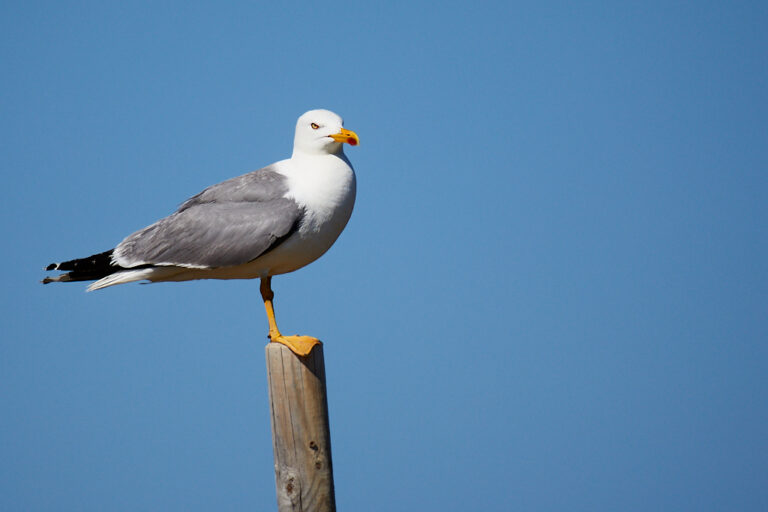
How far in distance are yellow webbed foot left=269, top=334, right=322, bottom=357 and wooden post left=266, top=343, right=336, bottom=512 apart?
0.04 meters

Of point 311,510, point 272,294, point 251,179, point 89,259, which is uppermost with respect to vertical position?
point 251,179

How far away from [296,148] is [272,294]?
3.84 ft

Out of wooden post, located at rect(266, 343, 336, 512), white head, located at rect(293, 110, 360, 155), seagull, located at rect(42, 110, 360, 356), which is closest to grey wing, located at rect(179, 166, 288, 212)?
seagull, located at rect(42, 110, 360, 356)

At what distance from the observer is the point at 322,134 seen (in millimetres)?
5867

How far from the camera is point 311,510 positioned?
5211mm

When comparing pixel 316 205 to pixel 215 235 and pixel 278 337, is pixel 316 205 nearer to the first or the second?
pixel 215 235

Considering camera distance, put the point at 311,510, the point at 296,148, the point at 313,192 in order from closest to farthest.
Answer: the point at 311,510, the point at 313,192, the point at 296,148

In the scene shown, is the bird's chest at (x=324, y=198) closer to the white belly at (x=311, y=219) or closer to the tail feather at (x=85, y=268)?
the white belly at (x=311, y=219)

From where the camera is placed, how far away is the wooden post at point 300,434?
17.1 ft

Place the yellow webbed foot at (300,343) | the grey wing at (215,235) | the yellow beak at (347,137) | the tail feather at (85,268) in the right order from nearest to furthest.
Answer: the yellow webbed foot at (300,343)
the grey wing at (215,235)
the yellow beak at (347,137)
the tail feather at (85,268)

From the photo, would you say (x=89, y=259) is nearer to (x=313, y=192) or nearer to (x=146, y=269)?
(x=146, y=269)

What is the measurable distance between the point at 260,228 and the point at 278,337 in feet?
2.67

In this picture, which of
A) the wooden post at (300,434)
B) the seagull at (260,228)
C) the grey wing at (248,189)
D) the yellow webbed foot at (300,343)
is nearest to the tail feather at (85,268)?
the seagull at (260,228)

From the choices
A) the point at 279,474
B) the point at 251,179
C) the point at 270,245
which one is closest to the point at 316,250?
the point at 270,245
